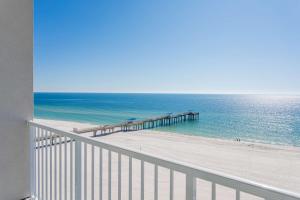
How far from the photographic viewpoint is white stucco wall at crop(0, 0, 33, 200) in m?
2.18

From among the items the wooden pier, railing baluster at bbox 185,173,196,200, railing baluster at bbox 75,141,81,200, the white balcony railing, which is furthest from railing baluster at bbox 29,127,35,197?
the wooden pier

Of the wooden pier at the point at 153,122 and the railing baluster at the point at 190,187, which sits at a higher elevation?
the railing baluster at the point at 190,187

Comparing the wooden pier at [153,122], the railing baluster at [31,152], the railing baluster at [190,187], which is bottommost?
the wooden pier at [153,122]

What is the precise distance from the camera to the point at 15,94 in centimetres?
223

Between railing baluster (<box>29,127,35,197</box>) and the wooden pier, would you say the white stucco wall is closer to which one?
railing baluster (<box>29,127,35,197</box>)

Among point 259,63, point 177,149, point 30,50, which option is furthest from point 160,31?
point 30,50

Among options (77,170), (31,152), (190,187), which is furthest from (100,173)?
(31,152)

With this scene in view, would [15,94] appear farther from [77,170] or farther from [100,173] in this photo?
[100,173]

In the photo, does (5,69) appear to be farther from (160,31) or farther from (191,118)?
(191,118)

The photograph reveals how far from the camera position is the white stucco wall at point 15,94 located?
218 centimetres

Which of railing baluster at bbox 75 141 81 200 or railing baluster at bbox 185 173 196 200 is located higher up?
railing baluster at bbox 185 173 196 200

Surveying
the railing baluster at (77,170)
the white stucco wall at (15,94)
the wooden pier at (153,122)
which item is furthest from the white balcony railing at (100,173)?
the wooden pier at (153,122)

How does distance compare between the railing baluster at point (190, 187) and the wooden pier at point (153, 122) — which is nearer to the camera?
the railing baluster at point (190, 187)

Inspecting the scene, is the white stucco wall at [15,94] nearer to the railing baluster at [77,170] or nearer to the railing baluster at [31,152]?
the railing baluster at [31,152]
